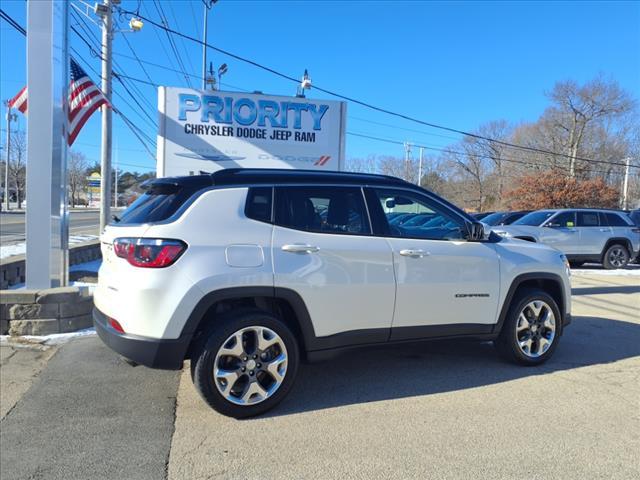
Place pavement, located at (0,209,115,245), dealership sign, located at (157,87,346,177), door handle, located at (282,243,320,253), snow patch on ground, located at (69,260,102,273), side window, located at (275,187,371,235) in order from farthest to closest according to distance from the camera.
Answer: pavement, located at (0,209,115,245) < dealership sign, located at (157,87,346,177) < snow patch on ground, located at (69,260,102,273) < side window, located at (275,187,371,235) < door handle, located at (282,243,320,253)

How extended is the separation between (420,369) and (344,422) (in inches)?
55.2

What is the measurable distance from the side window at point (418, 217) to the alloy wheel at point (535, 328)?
43.5 inches

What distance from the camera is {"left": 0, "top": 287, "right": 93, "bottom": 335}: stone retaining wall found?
5.34 meters

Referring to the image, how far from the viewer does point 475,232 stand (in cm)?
437

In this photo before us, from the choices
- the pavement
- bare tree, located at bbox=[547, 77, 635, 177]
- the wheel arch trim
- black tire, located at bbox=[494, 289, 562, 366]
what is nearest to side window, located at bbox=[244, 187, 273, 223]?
the wheel arch trim

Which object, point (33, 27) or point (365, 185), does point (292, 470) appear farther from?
point (33, 27)

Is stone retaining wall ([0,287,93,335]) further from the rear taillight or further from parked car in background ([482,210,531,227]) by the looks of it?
parked car in background ([482,210,531,227])

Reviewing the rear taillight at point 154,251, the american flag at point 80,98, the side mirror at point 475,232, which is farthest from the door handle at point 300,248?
the american flag at point 80,98

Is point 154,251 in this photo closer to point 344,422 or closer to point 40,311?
point 344,422

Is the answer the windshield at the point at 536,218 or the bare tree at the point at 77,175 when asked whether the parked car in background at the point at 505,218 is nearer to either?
the windshield at the point at 536,218

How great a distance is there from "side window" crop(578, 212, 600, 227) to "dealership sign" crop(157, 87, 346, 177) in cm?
778

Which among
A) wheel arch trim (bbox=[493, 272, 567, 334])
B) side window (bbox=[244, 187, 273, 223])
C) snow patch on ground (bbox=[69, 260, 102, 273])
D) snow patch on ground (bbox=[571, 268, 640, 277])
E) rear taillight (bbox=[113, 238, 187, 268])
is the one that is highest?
side window (bbox=[244, 187, 273, 223])

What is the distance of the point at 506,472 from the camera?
2.89 meters

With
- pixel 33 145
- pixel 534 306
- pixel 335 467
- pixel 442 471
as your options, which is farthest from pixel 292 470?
pixel 33 145
